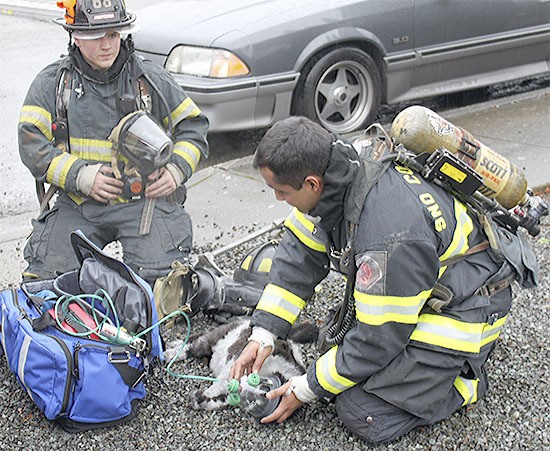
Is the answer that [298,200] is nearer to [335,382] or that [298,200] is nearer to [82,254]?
[335,382]

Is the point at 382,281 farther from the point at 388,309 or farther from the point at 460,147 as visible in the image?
the point at 460,147

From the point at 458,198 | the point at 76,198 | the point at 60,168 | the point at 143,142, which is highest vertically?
the point at 458,198

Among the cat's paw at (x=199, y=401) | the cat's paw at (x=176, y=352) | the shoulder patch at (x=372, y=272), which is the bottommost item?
the cat's paw at (x=176, y=352)

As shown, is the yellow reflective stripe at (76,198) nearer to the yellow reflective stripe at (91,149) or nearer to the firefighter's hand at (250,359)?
the yellow reflective stripe at (91,149)

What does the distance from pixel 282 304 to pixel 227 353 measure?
43cm

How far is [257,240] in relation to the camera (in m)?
5.16

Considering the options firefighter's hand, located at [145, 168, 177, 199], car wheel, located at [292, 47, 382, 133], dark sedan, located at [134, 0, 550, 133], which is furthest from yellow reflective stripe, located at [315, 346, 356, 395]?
car wheel, located at [292, 47, 382, 133]

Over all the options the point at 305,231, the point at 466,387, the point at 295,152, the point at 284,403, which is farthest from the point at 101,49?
the point at 466,387

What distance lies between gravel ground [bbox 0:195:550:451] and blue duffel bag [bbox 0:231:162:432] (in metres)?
0.09

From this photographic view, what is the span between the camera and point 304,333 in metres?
4.05

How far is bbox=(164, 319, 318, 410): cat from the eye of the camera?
11.8 ft

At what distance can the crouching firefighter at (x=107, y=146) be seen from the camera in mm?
4164

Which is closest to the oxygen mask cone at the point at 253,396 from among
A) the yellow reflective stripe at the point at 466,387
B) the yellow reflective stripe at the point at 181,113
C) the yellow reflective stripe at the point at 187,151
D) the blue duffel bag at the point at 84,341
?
the blue duffel bag at the point at 84,341

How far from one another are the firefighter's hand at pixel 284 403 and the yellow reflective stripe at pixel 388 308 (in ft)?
1.66
